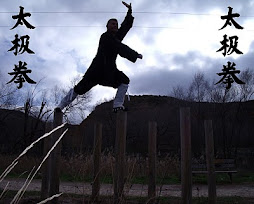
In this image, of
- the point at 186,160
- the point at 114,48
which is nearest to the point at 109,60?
the point at 114,48

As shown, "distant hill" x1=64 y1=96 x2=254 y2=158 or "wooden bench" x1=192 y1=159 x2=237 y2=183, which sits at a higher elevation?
"distant hill" x1=64 y1=96 x2=254 y2=158

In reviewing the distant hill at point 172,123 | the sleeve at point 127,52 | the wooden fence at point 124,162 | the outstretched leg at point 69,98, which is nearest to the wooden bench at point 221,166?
the wooden fence at point 124,162

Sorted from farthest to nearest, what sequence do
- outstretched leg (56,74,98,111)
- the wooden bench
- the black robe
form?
the wooden bench
outstretched leg (56,74,98,111)
the black robe

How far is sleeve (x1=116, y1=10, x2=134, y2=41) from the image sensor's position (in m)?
3.95

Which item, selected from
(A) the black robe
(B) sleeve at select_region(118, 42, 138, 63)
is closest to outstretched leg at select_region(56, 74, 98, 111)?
(A) the black robe

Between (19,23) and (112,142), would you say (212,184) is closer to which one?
(19,23)

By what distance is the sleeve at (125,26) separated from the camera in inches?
156

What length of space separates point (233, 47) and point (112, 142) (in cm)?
1924

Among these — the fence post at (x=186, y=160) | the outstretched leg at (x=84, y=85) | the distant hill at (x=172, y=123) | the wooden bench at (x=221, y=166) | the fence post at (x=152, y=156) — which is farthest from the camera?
the distant hill at (x=172, y=123)

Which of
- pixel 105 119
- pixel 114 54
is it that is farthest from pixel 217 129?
pixel 114 54

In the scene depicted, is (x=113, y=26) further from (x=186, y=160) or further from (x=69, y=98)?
(x=186, y=160)

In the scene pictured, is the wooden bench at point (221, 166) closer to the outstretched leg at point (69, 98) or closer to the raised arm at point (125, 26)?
the outstretched leg at point (69, 98)

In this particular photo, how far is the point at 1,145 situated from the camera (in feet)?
66.4

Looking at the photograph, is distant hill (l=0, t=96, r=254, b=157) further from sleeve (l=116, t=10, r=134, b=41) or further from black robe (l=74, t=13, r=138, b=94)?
sleeve (l=116, t=10, r=134, b=41)
